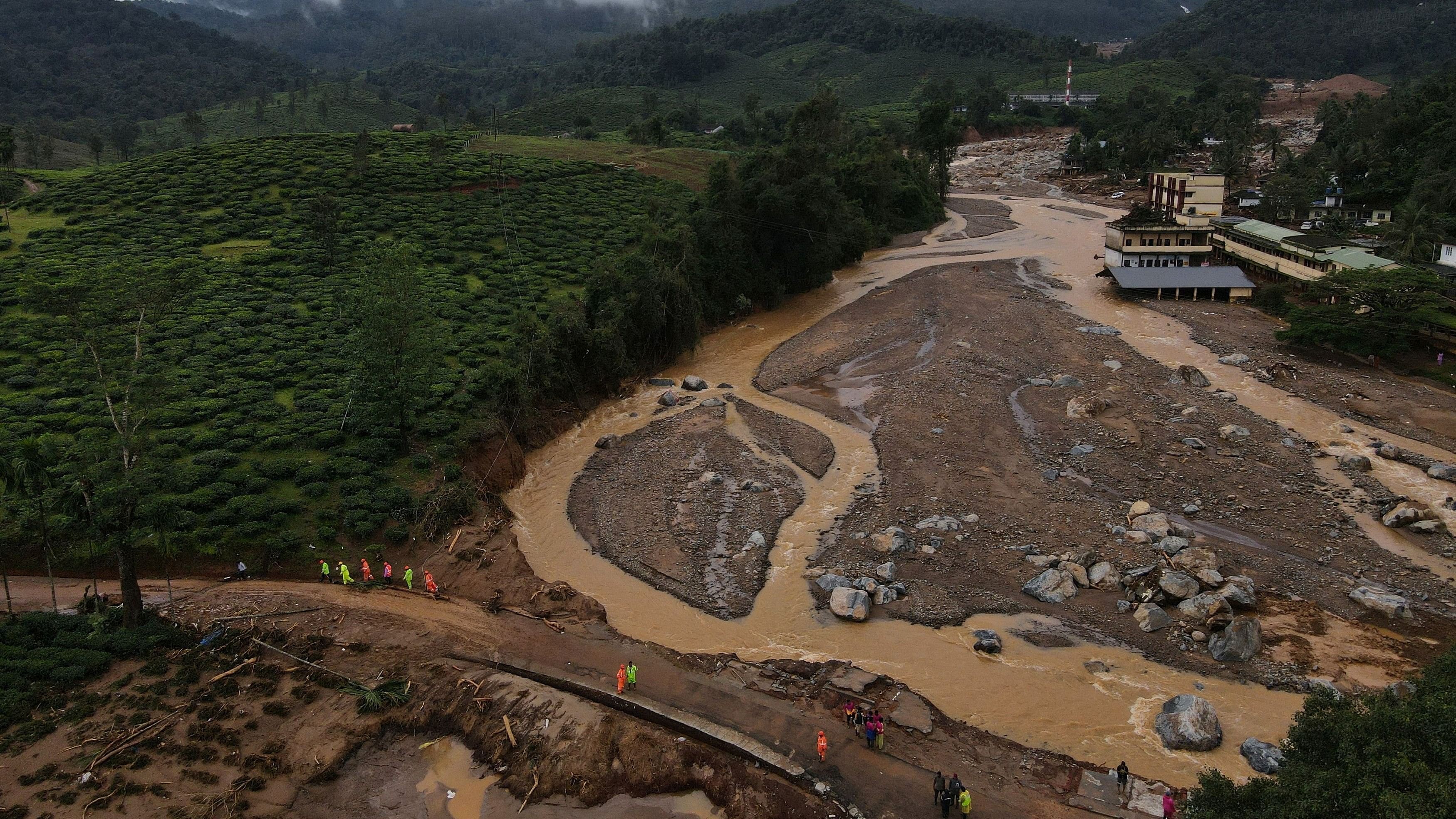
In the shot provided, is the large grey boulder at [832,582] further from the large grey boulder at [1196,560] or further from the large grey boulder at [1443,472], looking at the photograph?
the large grey boulder at [1443,472]

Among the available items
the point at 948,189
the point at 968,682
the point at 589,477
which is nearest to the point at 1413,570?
the point at 968,682

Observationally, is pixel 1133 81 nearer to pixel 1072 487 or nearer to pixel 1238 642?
pixel 1072 487

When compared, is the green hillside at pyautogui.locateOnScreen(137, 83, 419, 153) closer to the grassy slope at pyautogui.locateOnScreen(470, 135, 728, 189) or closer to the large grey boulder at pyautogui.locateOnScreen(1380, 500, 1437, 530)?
the grassy slope at pyautogui.locateOnScreen(470, 135, 728, 189)

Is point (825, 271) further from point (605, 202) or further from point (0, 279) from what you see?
point (0, 279)

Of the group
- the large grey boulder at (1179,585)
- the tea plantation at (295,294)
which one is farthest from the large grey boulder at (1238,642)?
the tea plantation at (295,294)

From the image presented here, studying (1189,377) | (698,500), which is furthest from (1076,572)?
(1189,377)
